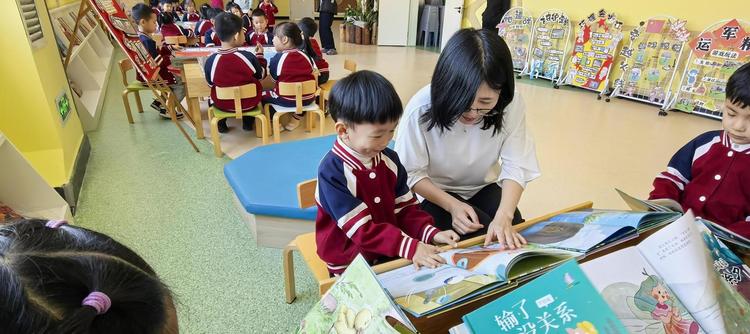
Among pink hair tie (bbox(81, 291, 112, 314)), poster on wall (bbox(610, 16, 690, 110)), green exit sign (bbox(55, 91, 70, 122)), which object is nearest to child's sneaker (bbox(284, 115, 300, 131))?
green exit sign (bbox(55, 91, 70, 122))

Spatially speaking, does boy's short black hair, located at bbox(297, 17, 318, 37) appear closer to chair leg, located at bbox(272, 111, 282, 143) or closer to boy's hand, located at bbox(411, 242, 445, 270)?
chair leg, located at bbox(272, 111, 282, 143)

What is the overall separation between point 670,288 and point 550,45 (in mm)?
5230

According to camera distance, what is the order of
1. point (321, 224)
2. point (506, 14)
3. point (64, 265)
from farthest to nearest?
point (506, 14), point (321, 224), point (64, 265)

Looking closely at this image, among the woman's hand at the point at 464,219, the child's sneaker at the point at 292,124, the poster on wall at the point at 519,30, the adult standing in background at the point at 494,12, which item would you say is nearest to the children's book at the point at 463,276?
the woman's hand at the point at 464,219

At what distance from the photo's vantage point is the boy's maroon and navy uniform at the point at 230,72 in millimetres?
2879

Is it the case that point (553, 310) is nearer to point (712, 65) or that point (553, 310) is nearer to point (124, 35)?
point (124, 35)

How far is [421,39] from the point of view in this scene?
8430 millimetres

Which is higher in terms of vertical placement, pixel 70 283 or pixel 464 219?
pixel 70 283

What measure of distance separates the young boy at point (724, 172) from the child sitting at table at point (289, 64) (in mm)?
2433

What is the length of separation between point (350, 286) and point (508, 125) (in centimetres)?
92

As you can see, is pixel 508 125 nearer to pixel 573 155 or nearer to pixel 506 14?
pixel 573 155

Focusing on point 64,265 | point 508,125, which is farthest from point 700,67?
point 64,265

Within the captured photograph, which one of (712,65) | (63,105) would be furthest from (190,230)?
(712,65)

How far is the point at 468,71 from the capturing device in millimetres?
1084
